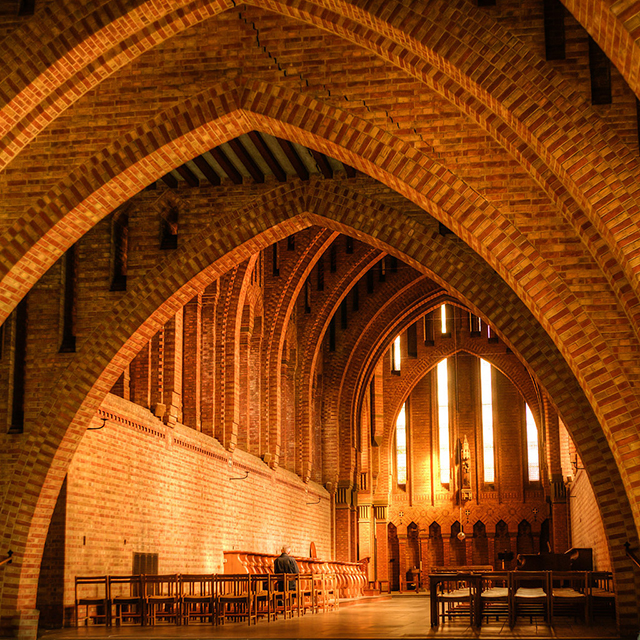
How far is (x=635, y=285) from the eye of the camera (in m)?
8.42

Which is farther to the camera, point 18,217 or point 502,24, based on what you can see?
point 18,217

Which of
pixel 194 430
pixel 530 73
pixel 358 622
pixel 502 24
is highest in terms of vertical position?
pixel 502 24

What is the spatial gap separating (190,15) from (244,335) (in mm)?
11177

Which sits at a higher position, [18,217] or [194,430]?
[18,217]

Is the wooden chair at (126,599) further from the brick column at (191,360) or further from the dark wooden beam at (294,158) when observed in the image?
the dark wooden beam at (294,158)

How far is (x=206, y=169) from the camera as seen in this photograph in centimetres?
1403

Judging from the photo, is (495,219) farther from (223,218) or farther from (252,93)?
(223,218)

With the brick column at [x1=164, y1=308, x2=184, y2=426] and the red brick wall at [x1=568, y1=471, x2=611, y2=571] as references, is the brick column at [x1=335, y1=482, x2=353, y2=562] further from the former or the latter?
the brick column at [x1=164, y1=308, x2=184, y2=426]

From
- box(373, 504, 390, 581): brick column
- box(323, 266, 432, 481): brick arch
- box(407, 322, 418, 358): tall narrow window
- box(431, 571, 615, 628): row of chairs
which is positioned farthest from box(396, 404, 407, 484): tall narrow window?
box(431, 571, 615, 628): row of chairs

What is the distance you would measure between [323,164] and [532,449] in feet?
73.5

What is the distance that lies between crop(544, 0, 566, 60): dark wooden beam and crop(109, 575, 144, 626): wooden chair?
29.1 ft

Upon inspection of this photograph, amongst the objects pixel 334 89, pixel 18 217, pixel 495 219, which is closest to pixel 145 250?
pixel 18 217

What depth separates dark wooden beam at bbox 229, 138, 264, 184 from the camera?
13672mm

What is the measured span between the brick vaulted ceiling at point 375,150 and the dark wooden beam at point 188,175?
1.58 feet
